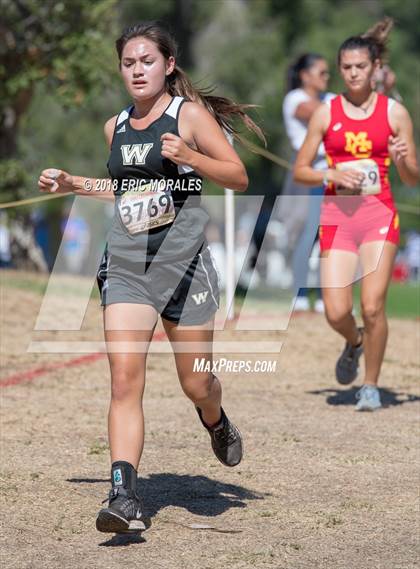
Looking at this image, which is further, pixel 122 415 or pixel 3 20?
pixel 3 20

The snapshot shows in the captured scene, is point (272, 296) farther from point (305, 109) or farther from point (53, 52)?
point (305, 109)

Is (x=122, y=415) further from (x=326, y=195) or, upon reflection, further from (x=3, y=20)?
(x=3, y=20)

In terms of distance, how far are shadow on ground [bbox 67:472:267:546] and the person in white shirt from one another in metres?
5.42

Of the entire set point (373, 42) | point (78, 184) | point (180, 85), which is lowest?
point (78, 184)

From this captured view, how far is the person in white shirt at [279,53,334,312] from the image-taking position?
1107 centimetres

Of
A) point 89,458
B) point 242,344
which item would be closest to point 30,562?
point 89,458

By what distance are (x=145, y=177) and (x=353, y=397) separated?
12.3ft

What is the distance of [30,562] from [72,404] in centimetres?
331

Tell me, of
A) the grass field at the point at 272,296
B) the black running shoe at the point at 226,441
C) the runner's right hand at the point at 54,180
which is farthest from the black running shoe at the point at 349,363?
the grass field at the point at 272,296

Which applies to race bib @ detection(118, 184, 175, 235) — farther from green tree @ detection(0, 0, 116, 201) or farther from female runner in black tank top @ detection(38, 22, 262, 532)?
green tree @ detection(0, 0, 116, 201)

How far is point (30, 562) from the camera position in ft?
14.7

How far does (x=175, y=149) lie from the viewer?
4.68 m

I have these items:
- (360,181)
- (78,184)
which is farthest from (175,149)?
(360,181)

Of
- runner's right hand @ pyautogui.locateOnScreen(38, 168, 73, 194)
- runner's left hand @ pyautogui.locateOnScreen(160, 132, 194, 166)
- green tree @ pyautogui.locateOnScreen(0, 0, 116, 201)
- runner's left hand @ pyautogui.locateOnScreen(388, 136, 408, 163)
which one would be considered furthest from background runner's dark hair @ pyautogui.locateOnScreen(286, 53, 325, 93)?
runner's left hand @ pyautogui.locateOnScreen(160, 132, 194, 166)
